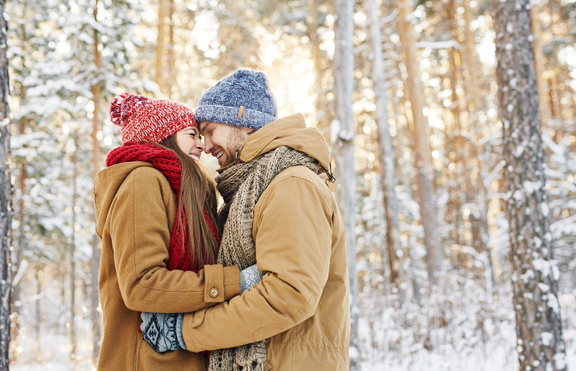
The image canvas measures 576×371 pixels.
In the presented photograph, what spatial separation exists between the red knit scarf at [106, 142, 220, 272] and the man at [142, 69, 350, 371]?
16cm

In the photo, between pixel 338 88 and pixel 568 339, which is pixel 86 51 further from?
pixel 568 339

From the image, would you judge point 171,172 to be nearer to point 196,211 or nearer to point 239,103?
point 196,211

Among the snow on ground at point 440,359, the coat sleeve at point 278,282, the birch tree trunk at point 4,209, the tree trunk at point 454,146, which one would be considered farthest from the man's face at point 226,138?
the tree trunk at point 454,146

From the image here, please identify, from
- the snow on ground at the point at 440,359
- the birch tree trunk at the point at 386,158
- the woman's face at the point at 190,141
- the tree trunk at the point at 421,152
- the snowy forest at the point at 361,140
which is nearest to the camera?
Result: the woman's face at the point at 190,141

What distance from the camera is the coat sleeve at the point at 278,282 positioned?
5.52 feet

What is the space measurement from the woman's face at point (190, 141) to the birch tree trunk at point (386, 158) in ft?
23.4

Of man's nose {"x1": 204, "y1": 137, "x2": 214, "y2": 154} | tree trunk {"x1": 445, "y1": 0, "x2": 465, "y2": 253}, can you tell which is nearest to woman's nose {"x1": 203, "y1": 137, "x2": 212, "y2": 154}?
man's nose {"x1": 204, "y1": 137, "x2": 214, "y2": 154}

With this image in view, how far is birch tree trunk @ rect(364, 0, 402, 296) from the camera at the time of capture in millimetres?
8906

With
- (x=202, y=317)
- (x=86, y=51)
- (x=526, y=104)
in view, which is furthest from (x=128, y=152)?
(x=86, y=51)

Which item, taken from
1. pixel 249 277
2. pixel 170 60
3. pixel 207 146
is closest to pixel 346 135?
pixel 207 146

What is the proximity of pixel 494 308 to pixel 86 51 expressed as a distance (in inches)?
382

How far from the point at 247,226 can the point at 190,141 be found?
27.3 inches

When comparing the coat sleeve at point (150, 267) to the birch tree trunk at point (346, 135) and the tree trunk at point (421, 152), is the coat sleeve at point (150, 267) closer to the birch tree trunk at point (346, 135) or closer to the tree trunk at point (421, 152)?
the birch tree trunk at point (346, 135)

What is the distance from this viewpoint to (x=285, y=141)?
2.03 meters
